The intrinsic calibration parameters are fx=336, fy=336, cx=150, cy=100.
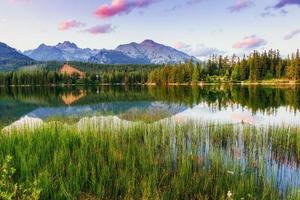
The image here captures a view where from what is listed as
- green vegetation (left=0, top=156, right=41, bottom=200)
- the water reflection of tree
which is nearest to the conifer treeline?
the water reflection of tree

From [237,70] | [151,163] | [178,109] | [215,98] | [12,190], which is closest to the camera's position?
[12,190]

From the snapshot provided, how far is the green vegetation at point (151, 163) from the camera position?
34.7ft

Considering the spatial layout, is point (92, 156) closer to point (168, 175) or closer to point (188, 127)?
point (168, 175)

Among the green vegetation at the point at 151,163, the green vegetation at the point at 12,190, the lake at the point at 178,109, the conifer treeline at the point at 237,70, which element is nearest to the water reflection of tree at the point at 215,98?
the lake at the point at 178,109

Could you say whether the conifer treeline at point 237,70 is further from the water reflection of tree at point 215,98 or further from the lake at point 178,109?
the lake at point 178,109

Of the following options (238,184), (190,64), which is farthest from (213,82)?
(238,184)

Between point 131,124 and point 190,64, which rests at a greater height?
point 190,64

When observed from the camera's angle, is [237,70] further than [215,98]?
Yes

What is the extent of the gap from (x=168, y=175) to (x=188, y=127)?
909 cm

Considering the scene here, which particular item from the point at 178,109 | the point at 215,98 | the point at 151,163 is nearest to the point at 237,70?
the point at 215,98

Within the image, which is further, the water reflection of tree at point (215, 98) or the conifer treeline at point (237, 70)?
the conifer treeline at point (237, 70)

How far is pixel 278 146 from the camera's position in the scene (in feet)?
58.9

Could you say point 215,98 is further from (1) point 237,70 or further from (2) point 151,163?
(1) point 237,70

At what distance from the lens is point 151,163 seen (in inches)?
503
